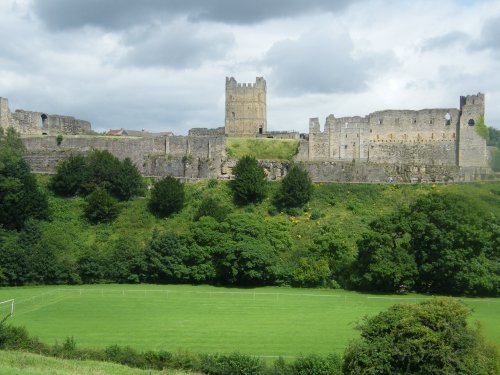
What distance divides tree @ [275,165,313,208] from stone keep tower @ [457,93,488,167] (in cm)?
1537

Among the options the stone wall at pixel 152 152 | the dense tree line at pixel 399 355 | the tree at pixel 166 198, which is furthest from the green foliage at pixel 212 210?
the dense tree line at pixel 399 355

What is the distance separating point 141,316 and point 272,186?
2107 cm

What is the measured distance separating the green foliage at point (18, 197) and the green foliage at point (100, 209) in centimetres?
270

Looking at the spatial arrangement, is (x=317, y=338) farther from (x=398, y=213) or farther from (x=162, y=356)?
(x=398, y=213)

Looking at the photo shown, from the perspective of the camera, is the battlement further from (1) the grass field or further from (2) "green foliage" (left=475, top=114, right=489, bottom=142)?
(1) the grass field

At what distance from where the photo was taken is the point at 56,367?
883 inches

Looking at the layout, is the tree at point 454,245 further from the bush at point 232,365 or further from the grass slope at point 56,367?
the grass slope at point 56,367

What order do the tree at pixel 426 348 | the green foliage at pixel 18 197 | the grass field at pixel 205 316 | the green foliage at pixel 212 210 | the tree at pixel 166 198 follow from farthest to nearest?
1. the tree at pixel 166 198
2. the green foliage at pixel 18 197
3. the green foliage at pixel 212 210
4. the grass field at pixel 205 316
5. the tree at pixel 426 348

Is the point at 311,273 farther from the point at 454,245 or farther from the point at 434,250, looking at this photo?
the point at 454,245

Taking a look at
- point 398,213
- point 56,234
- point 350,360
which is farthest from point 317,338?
point 56,234

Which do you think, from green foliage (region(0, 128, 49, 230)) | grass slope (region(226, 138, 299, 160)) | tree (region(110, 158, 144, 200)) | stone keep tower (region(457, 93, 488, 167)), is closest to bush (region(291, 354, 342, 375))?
green foliage (region(0, 128, 49, 230))

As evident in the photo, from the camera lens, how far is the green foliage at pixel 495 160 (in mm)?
56906

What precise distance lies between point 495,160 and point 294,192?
63.1 ft

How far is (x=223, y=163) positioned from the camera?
57.1 m
